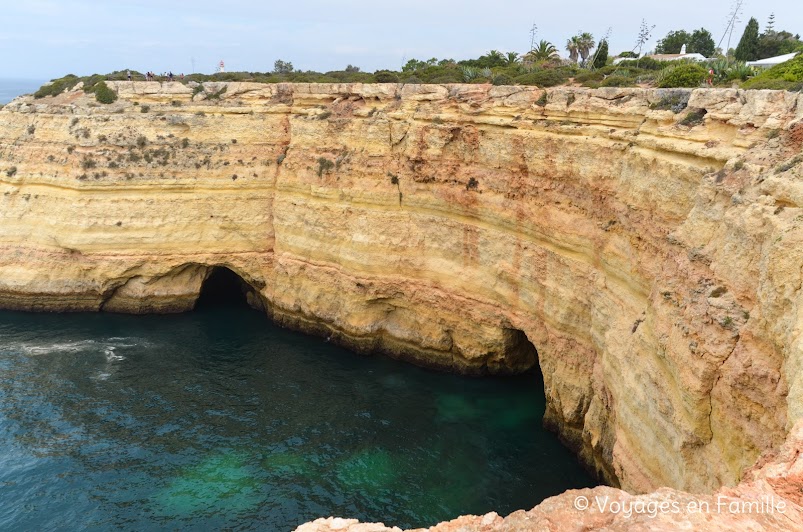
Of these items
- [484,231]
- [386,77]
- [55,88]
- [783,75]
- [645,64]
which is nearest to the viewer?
[783,75]

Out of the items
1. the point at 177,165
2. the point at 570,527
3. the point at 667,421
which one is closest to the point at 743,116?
the point at 667,421

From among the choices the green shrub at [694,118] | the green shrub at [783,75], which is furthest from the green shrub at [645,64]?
the green shrub at [694,118]

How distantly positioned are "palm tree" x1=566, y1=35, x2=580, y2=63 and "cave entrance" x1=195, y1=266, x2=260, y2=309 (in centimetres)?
3063

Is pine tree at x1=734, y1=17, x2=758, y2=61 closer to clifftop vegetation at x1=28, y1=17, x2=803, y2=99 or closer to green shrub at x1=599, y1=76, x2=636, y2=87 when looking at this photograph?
clifftop vegetation at x1=28, y1=17, x2=803, y2=99

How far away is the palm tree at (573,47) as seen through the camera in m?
45.3

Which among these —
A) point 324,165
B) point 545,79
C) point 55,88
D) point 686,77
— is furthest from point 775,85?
point 55,88

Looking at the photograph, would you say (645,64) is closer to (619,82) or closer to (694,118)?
(619,82)

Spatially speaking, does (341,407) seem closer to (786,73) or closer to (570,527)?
(570,527)

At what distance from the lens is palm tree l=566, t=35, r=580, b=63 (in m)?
45.3

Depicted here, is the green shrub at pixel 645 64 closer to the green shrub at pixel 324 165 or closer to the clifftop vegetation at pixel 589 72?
the clifftop vegetation at pixel 589 72

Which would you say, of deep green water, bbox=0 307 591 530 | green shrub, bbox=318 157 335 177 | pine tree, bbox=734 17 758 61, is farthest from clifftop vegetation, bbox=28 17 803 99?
deep green water, bbox=0 307 591 530

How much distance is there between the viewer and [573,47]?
4591 cm

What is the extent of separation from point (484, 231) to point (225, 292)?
18.5 metres

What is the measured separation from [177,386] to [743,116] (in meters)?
22.9
